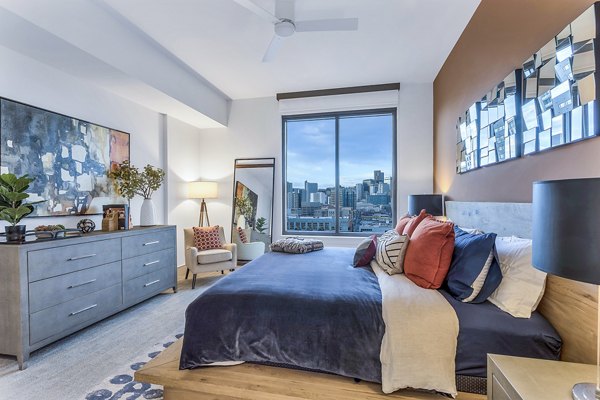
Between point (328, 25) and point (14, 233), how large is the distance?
296 cm

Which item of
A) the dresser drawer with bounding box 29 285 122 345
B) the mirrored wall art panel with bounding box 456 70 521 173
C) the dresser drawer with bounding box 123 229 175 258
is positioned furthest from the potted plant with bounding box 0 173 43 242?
the mirrored wall art panel with bounding box 456 70 521 173

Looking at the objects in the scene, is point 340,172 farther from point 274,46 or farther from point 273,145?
point 274,46

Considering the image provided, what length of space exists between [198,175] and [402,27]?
3.93m

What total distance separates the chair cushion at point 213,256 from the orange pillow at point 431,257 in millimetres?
2625

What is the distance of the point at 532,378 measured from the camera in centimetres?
98

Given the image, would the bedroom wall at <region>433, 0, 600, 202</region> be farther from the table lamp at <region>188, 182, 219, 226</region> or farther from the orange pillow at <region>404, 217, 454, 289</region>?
the table lamp at <region>188, 182, 219, 226</region>

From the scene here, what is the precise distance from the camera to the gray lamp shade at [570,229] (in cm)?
79

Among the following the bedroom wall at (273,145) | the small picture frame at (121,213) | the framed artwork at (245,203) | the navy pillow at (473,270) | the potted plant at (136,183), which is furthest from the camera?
the framed artwork at (245,203)

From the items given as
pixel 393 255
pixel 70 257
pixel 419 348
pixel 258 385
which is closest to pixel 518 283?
pixel 419 348

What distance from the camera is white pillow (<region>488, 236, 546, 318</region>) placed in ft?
4.71

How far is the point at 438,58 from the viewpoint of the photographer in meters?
3.57

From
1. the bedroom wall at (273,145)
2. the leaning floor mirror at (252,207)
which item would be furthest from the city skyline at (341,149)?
the leaning floor mirror at (252,207)

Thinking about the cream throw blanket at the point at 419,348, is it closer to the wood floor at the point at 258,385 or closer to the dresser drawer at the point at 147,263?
the wood floor at the point at 258,385

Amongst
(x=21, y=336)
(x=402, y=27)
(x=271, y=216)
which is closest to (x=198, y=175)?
(x=271, y=216)
